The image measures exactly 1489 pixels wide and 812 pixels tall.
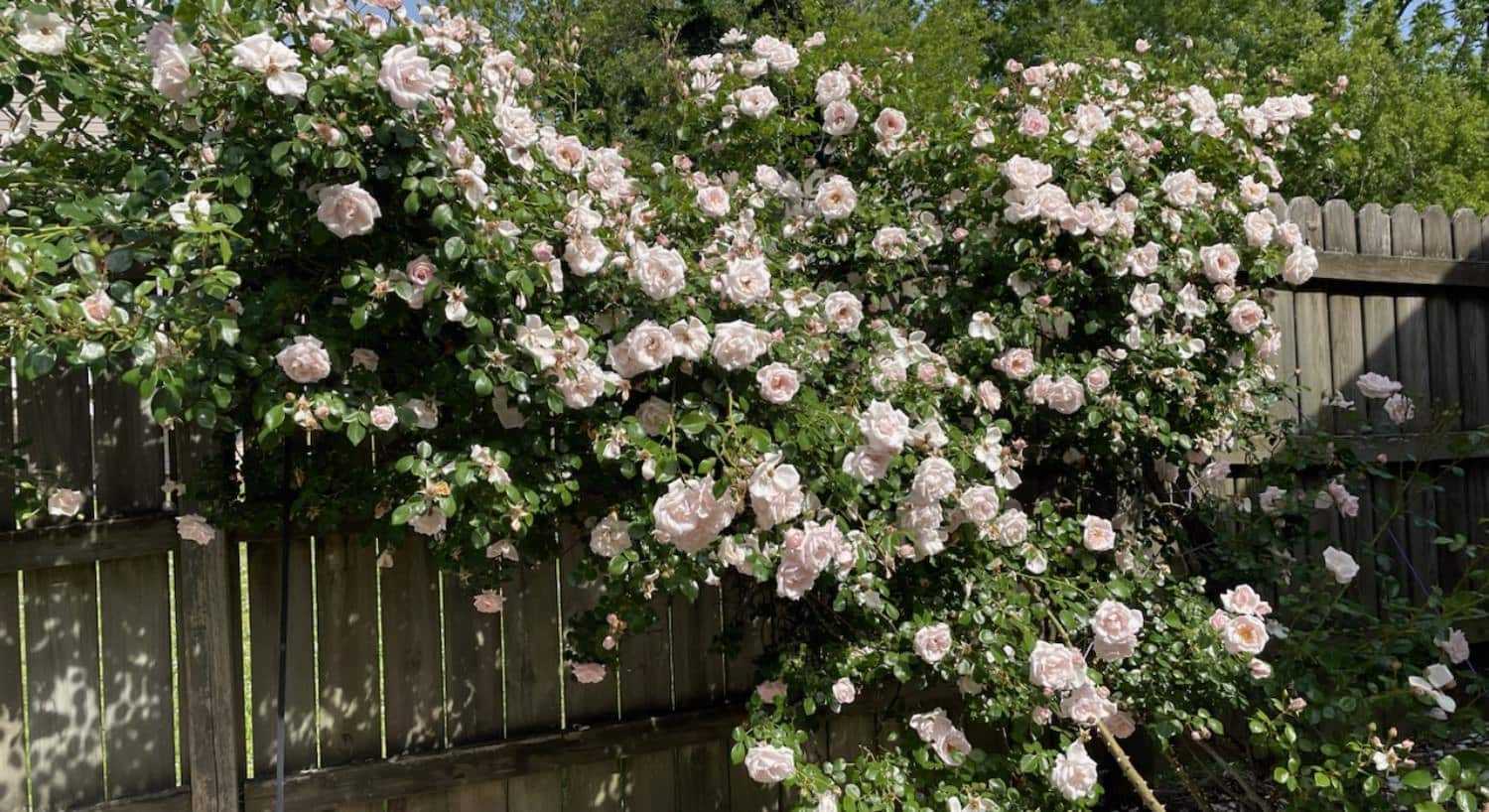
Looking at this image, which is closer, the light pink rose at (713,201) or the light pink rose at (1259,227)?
the light pink rose at (713,201)

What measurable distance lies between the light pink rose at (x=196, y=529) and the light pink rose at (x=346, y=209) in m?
0.75

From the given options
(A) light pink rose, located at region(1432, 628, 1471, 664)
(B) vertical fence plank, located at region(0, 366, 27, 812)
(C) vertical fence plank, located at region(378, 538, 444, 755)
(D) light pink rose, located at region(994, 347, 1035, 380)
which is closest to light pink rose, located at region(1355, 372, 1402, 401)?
(A) light pink rose, located at region(1432, 628, 1471, 664)

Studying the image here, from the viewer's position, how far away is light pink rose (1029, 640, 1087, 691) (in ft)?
7.23

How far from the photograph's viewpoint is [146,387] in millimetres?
A: 1604

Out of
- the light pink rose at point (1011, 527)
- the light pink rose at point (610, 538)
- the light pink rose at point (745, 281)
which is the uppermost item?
the light pink rose at point (745, 281)

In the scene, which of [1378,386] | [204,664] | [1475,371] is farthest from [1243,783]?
[204,664]

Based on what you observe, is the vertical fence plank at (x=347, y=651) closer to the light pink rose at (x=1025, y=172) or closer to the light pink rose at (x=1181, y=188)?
the light pink rose at (x=1025, y=172)

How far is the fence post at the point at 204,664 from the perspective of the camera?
225cm

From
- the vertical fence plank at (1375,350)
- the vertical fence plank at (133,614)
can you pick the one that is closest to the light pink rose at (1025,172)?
the vertical fence plank at (1375,350)

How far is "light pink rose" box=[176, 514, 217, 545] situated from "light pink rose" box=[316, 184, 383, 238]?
747 millimetres

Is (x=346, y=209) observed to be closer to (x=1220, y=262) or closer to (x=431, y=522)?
(x=431, y=522)

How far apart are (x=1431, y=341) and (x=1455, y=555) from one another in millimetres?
788

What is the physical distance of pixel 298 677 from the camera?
7.84 feet

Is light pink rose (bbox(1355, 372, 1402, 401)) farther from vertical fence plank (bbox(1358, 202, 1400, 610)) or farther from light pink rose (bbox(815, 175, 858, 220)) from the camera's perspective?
light pink rose (bbox(815, 175, 858, 220))
